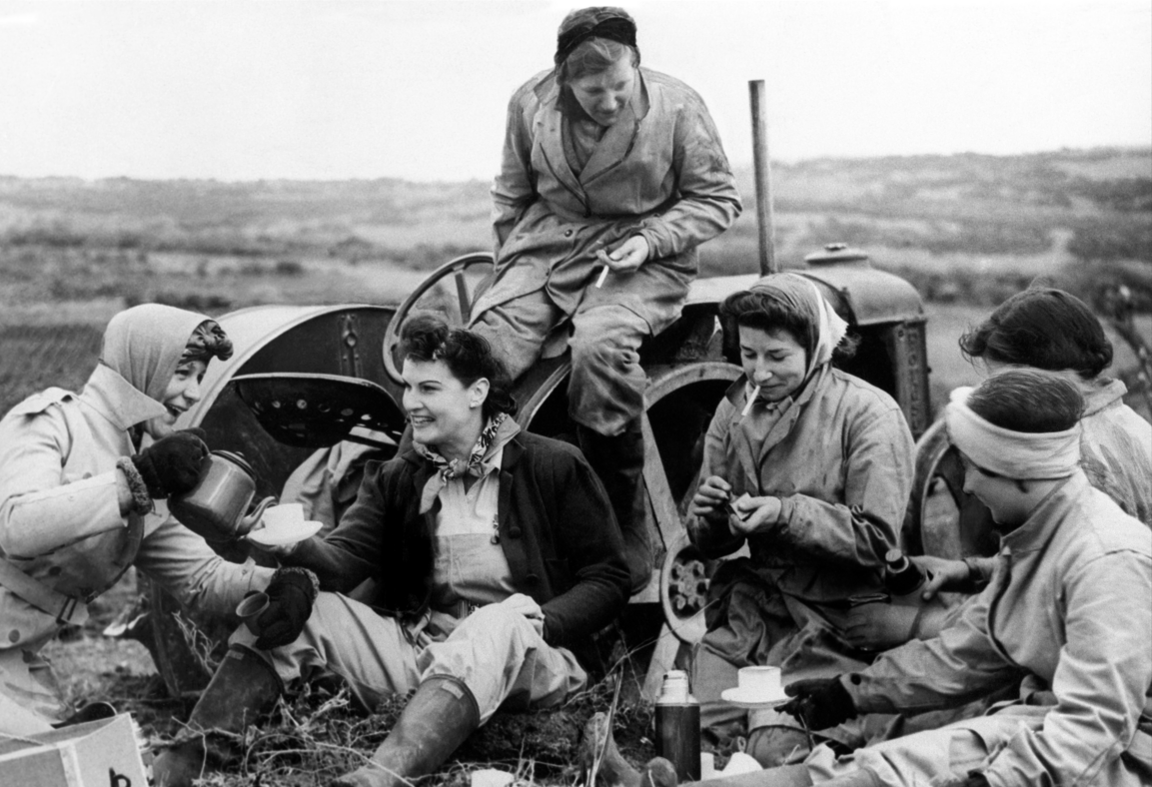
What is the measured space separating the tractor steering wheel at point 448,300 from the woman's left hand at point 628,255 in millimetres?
868

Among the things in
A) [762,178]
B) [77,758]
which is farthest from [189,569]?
[762,178]

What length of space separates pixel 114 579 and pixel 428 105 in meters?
7.26

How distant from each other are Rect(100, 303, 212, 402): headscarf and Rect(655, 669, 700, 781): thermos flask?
6.22ft

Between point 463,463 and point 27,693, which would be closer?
point 27,693

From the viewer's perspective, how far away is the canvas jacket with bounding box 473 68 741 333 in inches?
233

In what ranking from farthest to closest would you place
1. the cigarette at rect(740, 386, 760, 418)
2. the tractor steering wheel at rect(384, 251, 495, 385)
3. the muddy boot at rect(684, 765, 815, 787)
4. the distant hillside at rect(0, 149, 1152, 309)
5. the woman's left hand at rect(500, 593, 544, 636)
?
1. the distant hillside at rect(0, 149, 1152, 309)
2. the tractor steering wheel at rect(384, 251, 495, 385)
3. the cigarette at rect(740, 386, 760, 418)
4. the woman's left hand at rect(500, 593, 544, 636)
5. the muddy boot at rect(684, 765, 815, 787)

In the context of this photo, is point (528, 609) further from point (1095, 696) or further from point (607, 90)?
point (607, 90)

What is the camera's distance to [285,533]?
4621 millimetres

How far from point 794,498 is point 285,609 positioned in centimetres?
154

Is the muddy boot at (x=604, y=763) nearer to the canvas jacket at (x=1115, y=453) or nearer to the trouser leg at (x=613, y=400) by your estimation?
the trouser leg at (x=613, y=400)

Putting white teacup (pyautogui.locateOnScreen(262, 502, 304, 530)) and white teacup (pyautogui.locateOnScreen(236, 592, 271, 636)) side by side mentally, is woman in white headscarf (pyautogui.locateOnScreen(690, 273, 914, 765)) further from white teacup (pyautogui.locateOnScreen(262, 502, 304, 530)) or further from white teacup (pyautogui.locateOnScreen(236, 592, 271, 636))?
white teacup (pyautogui.locateOnScreen(236, 592, 271, 636))

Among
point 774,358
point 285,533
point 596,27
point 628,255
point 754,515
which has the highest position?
point 596,27

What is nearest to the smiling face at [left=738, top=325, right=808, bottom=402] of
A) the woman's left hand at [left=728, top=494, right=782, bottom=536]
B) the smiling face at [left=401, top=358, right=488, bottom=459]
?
the woman's left hand at [left=728, top=494, right=782, bottom=536]

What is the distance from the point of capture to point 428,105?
1191 cm
